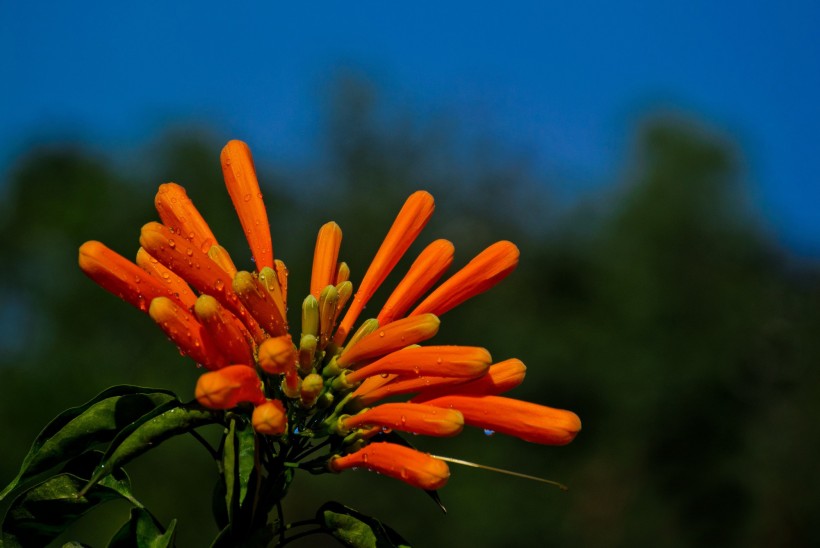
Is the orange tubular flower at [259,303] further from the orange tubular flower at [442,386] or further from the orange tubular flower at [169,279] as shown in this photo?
the orange tubular flower at [442,386]

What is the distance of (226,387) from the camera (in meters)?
2.76

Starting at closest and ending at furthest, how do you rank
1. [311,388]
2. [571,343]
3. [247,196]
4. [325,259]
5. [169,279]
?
1. [311,388]
2. [169,279]
3. [247,196]
4. [325,259]
5. [571,343]

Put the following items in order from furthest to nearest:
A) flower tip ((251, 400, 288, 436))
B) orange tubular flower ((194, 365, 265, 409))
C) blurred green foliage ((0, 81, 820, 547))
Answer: blurred green foliage ((0, 81, 820, 547)) < flower tip ((251, 400, 288, 436)) < orange tubular flower ((194, 365, 265, 409))

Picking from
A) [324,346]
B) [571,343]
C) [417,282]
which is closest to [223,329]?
[324,346]

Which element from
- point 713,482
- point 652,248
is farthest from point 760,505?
point 652,248

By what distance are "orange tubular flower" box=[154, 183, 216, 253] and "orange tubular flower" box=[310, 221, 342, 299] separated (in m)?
0.39

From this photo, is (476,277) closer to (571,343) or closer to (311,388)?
(311,388)

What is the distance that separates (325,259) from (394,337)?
58cm

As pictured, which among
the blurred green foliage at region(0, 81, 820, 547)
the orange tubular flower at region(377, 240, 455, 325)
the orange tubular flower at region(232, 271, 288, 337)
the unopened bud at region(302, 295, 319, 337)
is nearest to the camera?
the orange tubular flower at region(232, 271, 288, 337)

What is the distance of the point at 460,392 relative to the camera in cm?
324

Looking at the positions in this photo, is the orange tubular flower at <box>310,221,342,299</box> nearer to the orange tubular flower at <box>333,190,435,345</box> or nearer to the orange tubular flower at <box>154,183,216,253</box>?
the orange tubular flower at <box>333,190,435,345</box>

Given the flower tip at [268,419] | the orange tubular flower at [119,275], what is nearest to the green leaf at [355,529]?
the flower tip at [268,419]

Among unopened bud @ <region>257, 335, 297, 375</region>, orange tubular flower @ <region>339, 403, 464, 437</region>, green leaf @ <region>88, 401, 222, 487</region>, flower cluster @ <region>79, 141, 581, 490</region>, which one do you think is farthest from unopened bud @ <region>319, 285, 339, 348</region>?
green leaf @ <region>88, 401, 222, 487</region>

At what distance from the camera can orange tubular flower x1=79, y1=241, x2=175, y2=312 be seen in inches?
118
